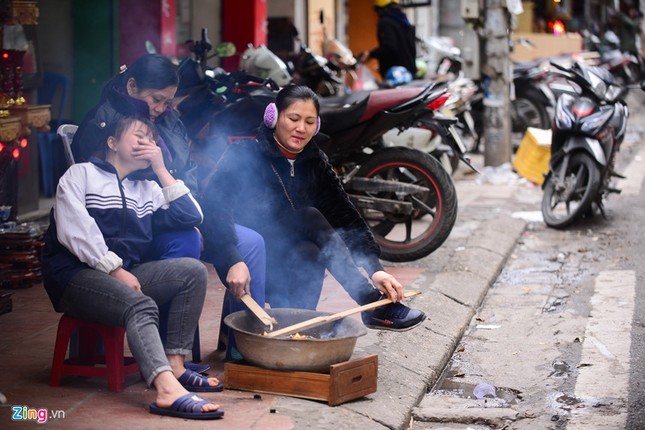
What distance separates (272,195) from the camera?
5074mm

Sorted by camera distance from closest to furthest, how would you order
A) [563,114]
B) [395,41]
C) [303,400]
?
[303,400]
[563,114]
[395,41]

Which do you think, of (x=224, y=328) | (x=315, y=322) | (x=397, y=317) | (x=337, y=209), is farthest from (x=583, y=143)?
(x=315, y=322)

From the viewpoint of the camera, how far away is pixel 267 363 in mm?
4359

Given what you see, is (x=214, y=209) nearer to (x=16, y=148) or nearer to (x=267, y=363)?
(x=267, y=363)

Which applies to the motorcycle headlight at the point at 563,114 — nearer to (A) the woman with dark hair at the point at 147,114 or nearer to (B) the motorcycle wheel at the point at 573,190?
(B) the motorcycle wheel at the point at 573,190

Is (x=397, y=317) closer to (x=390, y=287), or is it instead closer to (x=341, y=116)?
(x=390, y=287)

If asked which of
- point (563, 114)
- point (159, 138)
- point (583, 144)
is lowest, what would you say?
point (583, 144)

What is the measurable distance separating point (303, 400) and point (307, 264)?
0.82 metres

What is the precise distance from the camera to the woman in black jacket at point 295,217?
4.78 metres

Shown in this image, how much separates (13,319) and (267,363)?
200 cm

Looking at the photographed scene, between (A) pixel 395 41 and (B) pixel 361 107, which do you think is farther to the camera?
(A) pixel 395 41

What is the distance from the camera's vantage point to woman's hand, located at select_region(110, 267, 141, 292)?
4199 mm

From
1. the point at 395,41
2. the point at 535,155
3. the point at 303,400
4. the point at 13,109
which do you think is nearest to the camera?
the point at 303,400

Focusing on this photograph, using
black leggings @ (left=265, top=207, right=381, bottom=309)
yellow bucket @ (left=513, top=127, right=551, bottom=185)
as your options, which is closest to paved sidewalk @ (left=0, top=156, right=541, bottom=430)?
black leggings @ (left=265, top=207, right=381, bottom=309)
